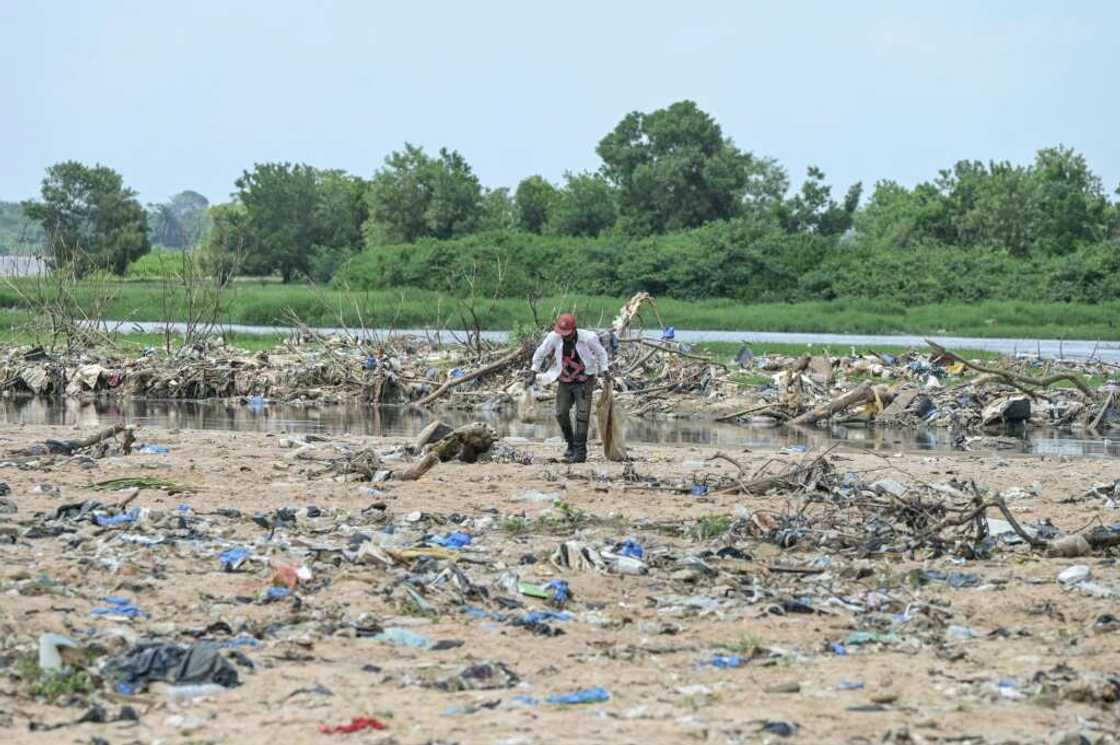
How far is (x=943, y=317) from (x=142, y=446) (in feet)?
101

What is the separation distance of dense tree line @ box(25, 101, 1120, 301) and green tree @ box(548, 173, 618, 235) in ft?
0.23

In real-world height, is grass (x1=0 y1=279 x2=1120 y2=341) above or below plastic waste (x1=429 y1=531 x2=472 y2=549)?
above

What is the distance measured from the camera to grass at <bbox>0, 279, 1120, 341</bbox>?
39.2 metres

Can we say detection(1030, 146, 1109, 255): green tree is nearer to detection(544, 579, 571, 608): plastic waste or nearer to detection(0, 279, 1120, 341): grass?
detection(0, 279, 1120, 341): grass

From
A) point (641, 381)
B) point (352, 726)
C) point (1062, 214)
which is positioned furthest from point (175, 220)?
point (352, 726)

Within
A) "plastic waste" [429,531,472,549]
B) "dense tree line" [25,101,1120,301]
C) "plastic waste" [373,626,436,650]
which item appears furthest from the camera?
"dense tree line" [25,101,1120,301]

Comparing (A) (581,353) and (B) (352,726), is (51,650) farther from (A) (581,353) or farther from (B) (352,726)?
(A) (581,353)

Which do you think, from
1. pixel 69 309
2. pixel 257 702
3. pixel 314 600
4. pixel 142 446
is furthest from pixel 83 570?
pixel 69 309

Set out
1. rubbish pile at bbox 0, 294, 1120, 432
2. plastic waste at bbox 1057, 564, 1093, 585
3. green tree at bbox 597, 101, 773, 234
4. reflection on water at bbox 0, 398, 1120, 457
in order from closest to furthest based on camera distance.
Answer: plastic waste at bbox 1057, 564, 1093, 585, reflection on water at bbox 0, 398, 1120, 457, rubbish pile at bbox 0, 294, 1120, 432, green tree at bbox 597, 101, 773, 234

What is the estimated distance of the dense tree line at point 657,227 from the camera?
45.2 meters

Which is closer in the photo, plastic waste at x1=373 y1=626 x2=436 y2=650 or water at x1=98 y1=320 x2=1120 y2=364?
plastic waste at x1=373 y1=626 x2=436 y2=650

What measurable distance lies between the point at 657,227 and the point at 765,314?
13.5 m

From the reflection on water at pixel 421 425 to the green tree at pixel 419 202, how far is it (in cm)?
3312

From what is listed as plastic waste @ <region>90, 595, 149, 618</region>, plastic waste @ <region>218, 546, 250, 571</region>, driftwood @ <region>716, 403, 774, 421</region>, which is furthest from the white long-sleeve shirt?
driftwood @ <region>716, 403, 774, 421</region>
